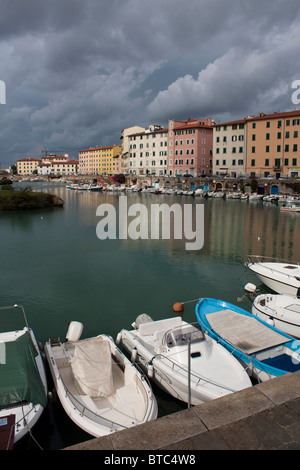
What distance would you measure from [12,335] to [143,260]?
1280cm

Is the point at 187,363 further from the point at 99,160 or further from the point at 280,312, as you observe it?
the point at 99,160

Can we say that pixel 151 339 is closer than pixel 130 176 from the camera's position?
Yes

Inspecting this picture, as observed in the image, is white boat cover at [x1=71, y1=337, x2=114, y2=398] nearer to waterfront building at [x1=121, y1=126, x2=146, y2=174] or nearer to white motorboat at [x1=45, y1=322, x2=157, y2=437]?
white motorboat at [x1=45, y1=322, x2=157, y2=437]

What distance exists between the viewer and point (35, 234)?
104 ft

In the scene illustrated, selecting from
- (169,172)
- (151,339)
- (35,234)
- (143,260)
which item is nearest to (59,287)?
(143,260)

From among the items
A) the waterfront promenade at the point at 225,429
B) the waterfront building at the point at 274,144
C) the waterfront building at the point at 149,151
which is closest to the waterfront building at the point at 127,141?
the waterfront building at the point at 149,151

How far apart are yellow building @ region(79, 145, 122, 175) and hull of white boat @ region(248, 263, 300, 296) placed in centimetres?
12050

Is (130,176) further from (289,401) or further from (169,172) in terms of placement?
(289,401)

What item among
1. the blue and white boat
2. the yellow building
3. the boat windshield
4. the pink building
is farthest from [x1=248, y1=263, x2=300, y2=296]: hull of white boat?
the yellow building

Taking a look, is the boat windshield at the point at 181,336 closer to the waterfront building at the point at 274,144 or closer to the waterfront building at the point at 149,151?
the waterfront building at the point at 274,144

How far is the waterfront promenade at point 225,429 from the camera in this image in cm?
359

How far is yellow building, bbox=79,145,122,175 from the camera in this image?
14474 cm

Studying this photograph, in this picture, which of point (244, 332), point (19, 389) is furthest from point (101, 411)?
point (244, 332)

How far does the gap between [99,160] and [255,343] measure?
497 feet
